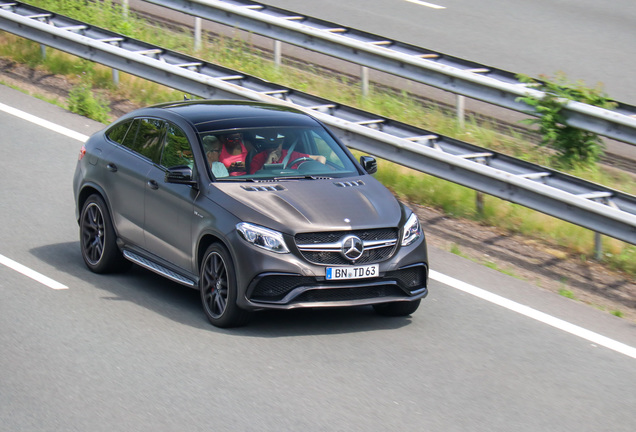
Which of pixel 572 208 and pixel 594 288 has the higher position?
pixel 572 208

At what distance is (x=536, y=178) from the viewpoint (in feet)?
35.0

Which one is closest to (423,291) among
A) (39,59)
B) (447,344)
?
(447,344)

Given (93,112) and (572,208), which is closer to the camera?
(572,208)

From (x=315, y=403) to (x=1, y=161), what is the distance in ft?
24.9

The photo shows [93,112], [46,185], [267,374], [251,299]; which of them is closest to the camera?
[267,374]

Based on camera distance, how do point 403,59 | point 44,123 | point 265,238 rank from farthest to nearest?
1. point 44,123
2. point 403,59
3. point 265,238

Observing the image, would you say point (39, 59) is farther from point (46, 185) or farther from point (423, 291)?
point (423, 291)

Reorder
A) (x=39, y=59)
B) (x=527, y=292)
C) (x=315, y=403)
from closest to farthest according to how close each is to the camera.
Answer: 1. (x=315, y=403)
2. (x=527, y=292)
3. (x=39, y=59)

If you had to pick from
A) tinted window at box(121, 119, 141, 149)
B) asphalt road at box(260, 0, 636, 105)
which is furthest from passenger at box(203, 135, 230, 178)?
asphalt road at box(260, 0, 636, 105)

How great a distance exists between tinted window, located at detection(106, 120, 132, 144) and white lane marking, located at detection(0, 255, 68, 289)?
144 centimetres

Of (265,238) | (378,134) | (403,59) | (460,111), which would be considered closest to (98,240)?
(265,238)

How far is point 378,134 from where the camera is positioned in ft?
38.9

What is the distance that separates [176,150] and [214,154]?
430mm

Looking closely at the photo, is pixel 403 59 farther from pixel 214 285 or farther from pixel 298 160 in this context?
pixel 214 285
